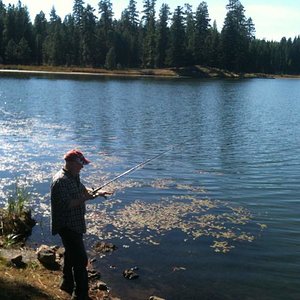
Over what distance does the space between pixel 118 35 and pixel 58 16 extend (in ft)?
213

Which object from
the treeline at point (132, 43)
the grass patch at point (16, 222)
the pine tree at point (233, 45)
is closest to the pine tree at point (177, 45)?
the treeline at point (132, 43)

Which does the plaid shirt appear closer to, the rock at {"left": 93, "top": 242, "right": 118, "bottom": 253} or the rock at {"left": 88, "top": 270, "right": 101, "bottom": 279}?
the rock at {"left": 88, "top": 270, "right": 101, "bottom": 279}

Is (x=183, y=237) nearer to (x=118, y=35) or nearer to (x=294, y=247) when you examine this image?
(x=294, y=247)

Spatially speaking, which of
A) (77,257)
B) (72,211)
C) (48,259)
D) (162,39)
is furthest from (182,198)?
(162,39)

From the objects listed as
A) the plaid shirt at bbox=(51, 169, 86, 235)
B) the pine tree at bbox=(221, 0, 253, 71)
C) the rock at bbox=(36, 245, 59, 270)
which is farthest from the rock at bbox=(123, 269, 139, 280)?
the pine tree at bbox=(221, 0, 253, 71)

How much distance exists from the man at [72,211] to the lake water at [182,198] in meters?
1.64

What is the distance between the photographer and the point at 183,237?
12.7m

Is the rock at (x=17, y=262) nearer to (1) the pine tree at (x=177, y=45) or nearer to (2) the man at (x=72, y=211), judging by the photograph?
(2) the man at (x=72, y=211)

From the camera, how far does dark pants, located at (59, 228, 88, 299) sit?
8.11 meters

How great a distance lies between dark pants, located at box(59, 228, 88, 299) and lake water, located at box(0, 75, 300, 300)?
1440mm

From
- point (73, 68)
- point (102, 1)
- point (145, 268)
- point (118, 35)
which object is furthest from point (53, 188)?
point (102, 1)

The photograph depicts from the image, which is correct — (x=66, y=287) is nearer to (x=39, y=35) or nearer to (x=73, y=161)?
(x=73, y=161)

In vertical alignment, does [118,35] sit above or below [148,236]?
above

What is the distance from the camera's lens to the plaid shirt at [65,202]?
308 inches
